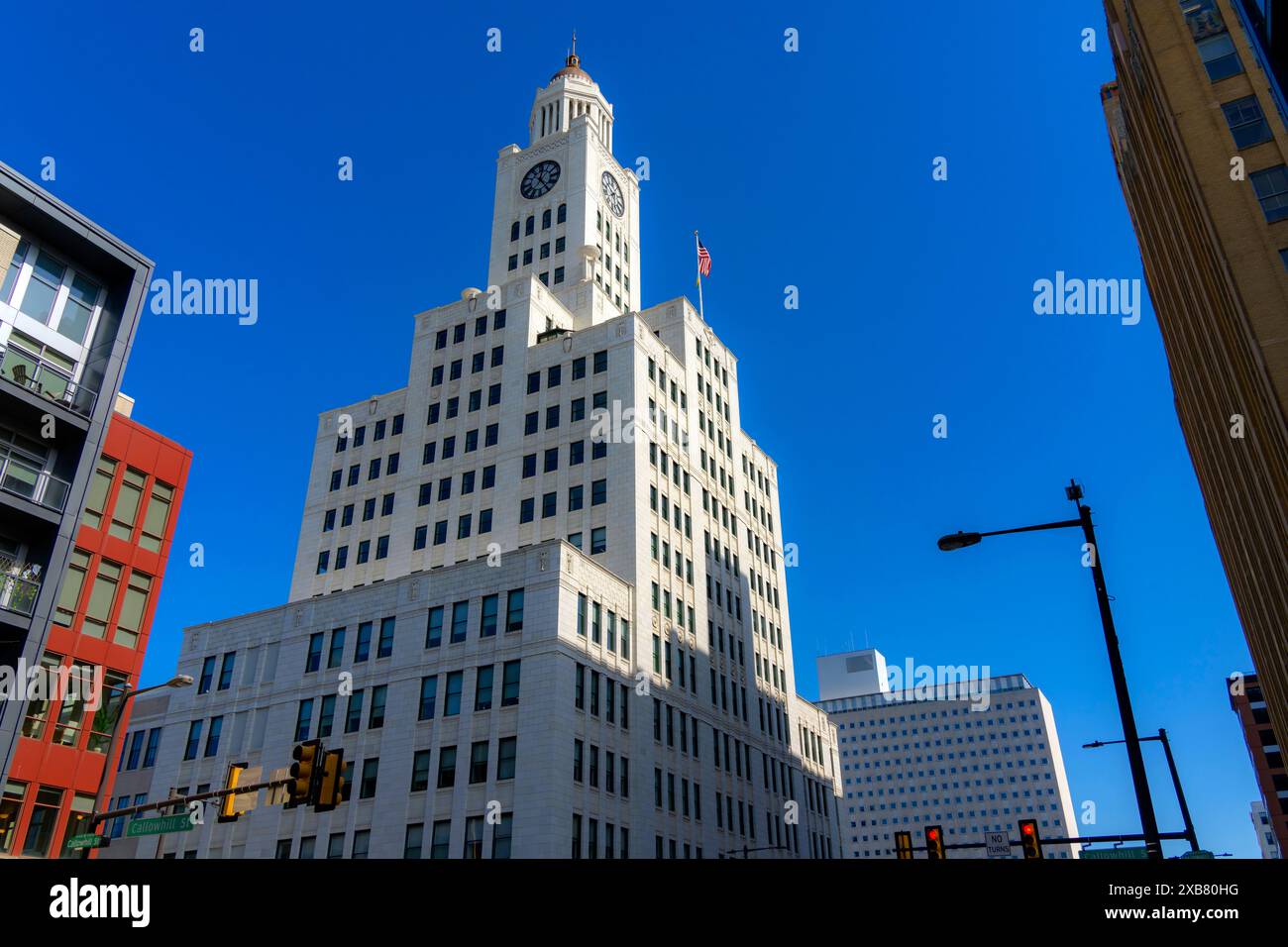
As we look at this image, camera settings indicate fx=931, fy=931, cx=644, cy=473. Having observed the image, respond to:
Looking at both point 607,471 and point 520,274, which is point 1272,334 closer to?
point 607,471

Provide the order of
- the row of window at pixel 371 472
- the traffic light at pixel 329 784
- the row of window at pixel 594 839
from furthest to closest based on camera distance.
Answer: the row of window at pixel 371 472
the row of window at pixel 594 839
the traffic light at pixel 329 784

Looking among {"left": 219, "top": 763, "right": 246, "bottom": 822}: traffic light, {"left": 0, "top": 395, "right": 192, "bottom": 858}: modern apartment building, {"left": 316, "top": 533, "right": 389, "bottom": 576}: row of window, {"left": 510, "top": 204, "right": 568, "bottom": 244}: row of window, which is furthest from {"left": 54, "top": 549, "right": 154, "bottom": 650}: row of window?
{"left": 510, "top": 204, "right": 568, "bottom": 244}: row of window

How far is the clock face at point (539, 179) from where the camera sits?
9144 cm

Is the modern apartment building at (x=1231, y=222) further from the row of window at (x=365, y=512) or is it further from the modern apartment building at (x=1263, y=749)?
the modern apartment building at (x=1263, y=749)

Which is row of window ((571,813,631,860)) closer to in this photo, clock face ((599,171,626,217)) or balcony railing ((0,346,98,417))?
balcony railing ((0,346,98,417))

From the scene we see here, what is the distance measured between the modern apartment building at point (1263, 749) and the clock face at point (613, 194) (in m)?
93.8

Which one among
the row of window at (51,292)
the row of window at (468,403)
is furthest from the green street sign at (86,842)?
the row of window at (468,403)

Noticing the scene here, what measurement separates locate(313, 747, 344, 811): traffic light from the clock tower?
62913 mm

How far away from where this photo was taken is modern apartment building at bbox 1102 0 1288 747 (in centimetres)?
3500

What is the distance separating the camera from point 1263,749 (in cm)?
11862

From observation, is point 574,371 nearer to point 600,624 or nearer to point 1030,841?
point 600,624
